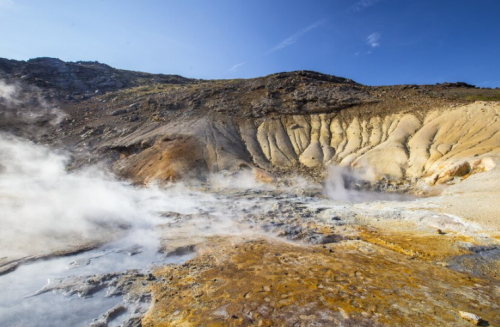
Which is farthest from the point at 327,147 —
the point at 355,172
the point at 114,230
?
the point at 114,230

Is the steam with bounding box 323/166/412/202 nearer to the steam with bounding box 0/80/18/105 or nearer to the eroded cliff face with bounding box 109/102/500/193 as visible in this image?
the eroded cliff face with bounding box 109/102/500/193

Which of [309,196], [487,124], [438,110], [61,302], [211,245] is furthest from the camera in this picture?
[438,110]

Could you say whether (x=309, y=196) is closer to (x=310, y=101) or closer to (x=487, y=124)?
(x=487, y=124)

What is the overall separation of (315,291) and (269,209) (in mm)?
6333

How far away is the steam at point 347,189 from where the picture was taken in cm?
1563

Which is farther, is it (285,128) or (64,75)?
(64,75)

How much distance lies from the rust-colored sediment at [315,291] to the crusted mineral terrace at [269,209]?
1.4 inches

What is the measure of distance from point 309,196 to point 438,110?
15.8 metres

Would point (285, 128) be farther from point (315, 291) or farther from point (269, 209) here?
point (315, 291)

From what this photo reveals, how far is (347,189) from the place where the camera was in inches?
689

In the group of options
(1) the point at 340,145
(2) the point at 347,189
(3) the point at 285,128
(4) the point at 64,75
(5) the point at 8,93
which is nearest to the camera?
(2) the point at 347,189

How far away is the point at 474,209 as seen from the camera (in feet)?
31.1

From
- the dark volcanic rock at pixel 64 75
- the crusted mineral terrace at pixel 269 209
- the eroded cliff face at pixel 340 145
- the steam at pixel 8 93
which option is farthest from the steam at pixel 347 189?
the dark volcanic rock at pixel 64 75

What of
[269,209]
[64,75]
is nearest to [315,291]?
[269,209]
